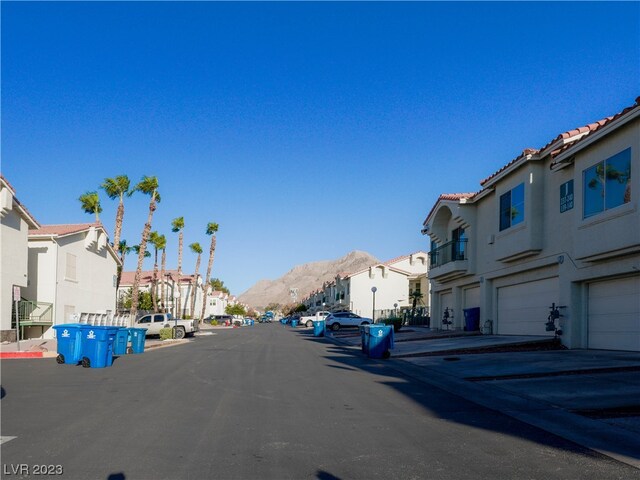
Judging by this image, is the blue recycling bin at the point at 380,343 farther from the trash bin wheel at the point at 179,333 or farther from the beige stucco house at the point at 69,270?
the trash bin wheel at the point at 179,333

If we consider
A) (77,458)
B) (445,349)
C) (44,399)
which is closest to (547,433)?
(77,458)

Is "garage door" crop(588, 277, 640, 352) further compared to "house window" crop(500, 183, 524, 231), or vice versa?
"house window" crop(500, 183, 524, 231)

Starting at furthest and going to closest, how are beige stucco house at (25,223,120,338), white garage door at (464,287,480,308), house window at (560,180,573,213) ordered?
beige stucco house at (25,223,120,338)
white garage door at (464,287,480,308)
house window at (560,180,573,213)

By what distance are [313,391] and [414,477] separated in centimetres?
659

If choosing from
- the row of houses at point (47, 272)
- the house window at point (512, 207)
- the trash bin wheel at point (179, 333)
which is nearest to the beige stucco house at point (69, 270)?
the row of houses at point (47, 272)

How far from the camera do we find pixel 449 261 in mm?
33156

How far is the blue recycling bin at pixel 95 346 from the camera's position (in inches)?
719

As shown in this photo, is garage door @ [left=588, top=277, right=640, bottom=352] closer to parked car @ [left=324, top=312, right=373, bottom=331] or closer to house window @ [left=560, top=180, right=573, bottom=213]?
house window @ [left=560, top=180, right=573, bottom=213]

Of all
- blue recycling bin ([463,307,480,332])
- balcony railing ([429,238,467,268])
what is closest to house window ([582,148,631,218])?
blue recycling bin ([463,307,480,332])

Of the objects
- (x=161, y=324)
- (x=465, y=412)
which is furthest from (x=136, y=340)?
(x=465, y=412)

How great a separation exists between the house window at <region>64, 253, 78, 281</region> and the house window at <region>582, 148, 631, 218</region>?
89.3 feet

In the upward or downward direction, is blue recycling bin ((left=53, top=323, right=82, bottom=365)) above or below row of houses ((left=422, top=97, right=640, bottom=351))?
below

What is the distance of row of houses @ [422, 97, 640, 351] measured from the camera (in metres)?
17.0

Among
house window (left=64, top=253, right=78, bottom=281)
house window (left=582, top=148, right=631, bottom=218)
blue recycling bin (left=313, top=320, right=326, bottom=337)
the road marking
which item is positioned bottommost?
blue recycling bin (left=313, top=320, right=326, bottom=337)
